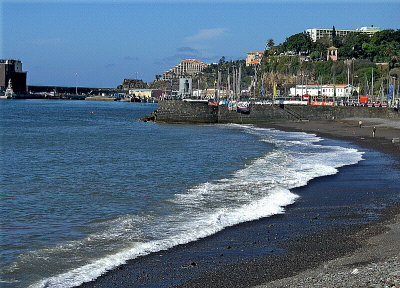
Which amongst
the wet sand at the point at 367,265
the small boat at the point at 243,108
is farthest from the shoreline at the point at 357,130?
the wet sand at the point at 367,265

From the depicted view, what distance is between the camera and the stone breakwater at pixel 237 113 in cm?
7144

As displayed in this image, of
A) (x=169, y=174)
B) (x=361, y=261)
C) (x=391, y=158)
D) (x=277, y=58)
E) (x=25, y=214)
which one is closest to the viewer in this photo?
(x=361, y=261)

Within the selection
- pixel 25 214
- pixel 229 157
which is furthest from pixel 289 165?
pixel 25 214

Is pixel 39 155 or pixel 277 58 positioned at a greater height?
pixel 277 58

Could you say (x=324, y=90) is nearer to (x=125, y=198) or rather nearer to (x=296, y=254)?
(x=125, y=198)

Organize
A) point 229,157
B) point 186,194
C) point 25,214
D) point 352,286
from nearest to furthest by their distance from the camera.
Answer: point 352,286, point 25,214, point 186,194, point 229,157

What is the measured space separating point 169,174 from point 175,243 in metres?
12.3

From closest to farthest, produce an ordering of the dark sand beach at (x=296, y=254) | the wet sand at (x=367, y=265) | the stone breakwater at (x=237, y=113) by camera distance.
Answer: the wet sand at (x=367, y=265), the dark sand beach at (x=296, y=254), the stone breakwater at (x=237, y=113)

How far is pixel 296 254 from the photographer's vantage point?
40.2ft

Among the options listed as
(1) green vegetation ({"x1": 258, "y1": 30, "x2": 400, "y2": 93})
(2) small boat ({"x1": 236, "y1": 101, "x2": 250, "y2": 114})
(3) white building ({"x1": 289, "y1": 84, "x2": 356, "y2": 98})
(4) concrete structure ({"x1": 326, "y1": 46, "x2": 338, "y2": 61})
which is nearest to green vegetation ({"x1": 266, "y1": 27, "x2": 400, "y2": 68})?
(1) green vegetation ({"x1": 258, "y1": 30, "x2": 400, "y2": 93})

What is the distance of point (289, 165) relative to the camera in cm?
2783

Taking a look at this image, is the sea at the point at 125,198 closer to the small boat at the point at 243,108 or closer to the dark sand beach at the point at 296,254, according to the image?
the dark sand beach at the point at 296,254

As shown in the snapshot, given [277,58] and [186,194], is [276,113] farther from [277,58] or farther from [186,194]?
[277,58]

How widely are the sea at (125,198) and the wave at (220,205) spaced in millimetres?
27
